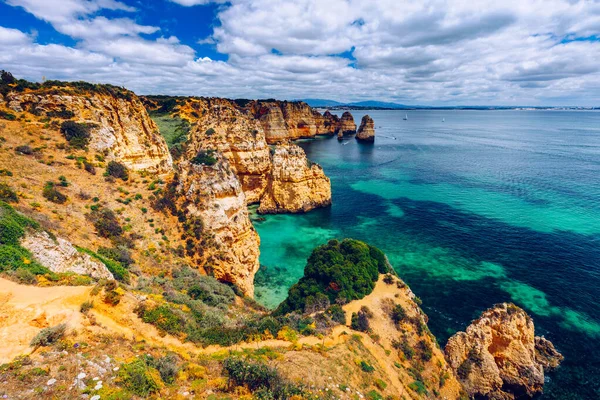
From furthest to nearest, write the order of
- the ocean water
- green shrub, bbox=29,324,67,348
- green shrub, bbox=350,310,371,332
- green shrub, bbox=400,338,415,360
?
the ocean water < green shrub, bbox=350,310,371,332 < green shrub, bbox=400,338,415,360 < green shrub, bbox=29,324,67,348

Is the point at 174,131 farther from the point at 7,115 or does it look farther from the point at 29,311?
the point at 29,311

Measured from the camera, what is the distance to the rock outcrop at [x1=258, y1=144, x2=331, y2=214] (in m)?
50.9

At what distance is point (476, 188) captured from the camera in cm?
6331

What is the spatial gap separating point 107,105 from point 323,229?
107 ft

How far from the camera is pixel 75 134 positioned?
96.4ft

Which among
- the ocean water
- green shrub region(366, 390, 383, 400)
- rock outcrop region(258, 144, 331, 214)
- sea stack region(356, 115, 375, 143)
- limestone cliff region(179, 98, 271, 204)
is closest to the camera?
green shrub region(366, 390, 383, 400)

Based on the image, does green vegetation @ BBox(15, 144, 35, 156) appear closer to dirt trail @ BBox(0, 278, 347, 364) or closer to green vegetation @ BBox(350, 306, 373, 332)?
dirt trail @ BBox(0, 278, 347, 364)

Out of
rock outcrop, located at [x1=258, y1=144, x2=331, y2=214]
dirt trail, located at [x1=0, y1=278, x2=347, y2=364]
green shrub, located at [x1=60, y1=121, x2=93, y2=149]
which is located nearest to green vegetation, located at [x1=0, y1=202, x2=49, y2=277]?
dirt trail, located at [x1=0, y1=278, x2=347, y2=364]

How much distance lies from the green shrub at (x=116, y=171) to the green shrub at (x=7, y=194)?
8566 millimetres

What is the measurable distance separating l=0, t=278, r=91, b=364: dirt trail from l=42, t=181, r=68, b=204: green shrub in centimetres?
1190

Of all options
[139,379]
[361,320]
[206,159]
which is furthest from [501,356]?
[206,159]

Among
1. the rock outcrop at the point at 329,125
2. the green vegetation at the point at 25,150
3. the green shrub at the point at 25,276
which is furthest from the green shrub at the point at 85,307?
the rock outcrop at the point at 329,125

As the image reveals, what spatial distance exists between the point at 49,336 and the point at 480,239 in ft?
151

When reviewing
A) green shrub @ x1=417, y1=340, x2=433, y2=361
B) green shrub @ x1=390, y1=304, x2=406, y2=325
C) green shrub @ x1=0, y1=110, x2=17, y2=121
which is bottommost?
green shrub @ x1=417, y1=340, x2=433, y2=361
